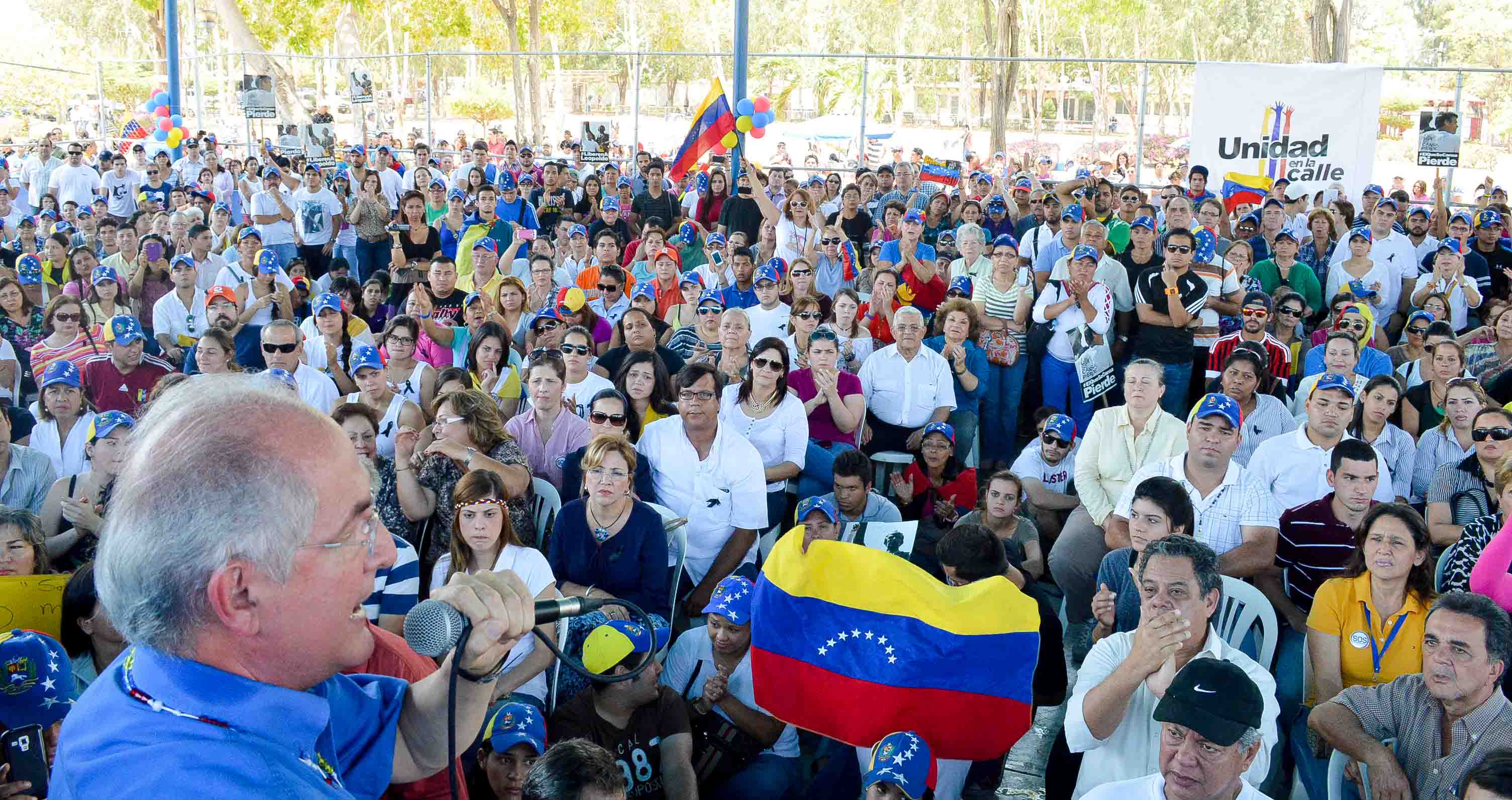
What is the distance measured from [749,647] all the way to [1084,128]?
3669 cm

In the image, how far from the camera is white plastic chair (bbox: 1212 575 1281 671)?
433 centimetres

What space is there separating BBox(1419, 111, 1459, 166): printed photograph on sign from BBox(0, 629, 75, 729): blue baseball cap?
1264cm

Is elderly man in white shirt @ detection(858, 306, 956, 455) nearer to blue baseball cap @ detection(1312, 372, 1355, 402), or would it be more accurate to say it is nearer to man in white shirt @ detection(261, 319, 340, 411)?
blue baseball cap @ detection(1312, 372, 1355, 402)

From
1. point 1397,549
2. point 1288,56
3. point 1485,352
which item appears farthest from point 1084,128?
point 1397,549

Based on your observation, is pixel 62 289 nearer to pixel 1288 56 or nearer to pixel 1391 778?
pixel 1391 778

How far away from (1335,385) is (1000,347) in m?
2.82

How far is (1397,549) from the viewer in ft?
12.9

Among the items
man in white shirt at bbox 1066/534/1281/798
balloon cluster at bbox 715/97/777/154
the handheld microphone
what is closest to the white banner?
balloon cluster at bbox 715/97/777/154

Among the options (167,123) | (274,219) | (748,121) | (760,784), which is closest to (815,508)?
(760,784)

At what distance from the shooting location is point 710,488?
5520 millimetres

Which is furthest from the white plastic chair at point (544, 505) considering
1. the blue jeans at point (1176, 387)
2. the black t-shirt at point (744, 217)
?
the black t-shirt at point (744, 217)

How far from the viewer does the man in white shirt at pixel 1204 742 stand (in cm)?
290

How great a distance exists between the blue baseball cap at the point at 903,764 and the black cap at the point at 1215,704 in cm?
85

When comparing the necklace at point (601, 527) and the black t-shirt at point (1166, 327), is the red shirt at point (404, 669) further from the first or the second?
the black t-shirt at point (1166, 327)
